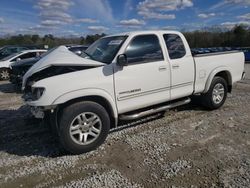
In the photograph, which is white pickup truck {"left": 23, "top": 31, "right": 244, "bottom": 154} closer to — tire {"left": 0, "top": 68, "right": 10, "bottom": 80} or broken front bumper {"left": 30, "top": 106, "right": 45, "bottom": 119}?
broken front bumper {"left": 30, "top": 106, "right": 45, "bottom": 119}

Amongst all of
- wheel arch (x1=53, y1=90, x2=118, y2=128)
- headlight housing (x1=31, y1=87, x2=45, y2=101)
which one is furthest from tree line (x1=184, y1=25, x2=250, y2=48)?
headlight housing (x1=31, y1=87, x2=45, y2=101)

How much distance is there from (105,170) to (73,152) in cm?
71

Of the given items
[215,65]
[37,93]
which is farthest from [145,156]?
[215,65]

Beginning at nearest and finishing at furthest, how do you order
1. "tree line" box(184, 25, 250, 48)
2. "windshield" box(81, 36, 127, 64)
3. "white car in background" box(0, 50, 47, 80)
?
"windshield" box(81, 36, 127, 64) < "white car in background" box(0, 50, 47, 80) < "tree line" box(184, 25, 250, 48)

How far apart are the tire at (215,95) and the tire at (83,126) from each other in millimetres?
2839

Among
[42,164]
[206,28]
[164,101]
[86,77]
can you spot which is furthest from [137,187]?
[206,28]

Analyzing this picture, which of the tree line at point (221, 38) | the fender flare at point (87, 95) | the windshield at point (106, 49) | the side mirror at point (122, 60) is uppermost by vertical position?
the tree line at point (221, 38)

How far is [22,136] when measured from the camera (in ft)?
15.6

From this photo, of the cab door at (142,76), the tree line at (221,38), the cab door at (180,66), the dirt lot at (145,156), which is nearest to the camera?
the dirt lot at (145,156)

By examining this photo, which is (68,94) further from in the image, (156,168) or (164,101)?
(164,101)

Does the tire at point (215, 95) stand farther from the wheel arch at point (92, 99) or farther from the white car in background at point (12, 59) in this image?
the white car in background at point (12, 59)

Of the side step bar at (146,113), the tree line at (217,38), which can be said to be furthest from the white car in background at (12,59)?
the tree line at (217,38)

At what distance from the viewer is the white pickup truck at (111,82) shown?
147 inches

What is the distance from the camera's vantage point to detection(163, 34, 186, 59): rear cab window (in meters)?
4.87
